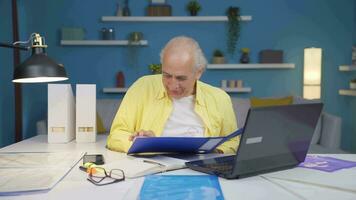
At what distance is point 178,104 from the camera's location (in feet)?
6.10

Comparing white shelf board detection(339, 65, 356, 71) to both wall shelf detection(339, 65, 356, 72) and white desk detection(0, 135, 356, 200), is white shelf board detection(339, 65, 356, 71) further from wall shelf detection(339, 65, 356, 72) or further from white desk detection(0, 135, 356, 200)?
white desk detection(0, 135, 356, 200)

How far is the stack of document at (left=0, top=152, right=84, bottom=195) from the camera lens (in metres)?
0.97

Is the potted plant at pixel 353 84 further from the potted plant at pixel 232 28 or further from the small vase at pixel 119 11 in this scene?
the small vase at pixel 119 11

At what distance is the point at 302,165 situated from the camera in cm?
129

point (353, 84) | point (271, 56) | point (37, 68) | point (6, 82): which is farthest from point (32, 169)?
point (353, 84)

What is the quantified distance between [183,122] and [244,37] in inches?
105

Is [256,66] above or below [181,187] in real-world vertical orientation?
above

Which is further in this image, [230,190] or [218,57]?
[218,57]

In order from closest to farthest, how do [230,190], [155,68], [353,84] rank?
[230,190] → [353,84] → [155,68]

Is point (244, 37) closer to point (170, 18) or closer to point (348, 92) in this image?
point (170, 18)

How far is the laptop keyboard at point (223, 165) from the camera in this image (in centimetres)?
114

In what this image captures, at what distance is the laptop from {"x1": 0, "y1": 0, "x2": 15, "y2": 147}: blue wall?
2243 millimetres

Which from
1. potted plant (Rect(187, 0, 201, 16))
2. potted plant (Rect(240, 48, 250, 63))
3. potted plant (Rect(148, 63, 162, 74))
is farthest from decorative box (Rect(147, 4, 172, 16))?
potted plant (Rect(240, 48, 250, 63))

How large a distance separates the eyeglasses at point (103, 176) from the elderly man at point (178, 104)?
20.9 inches
